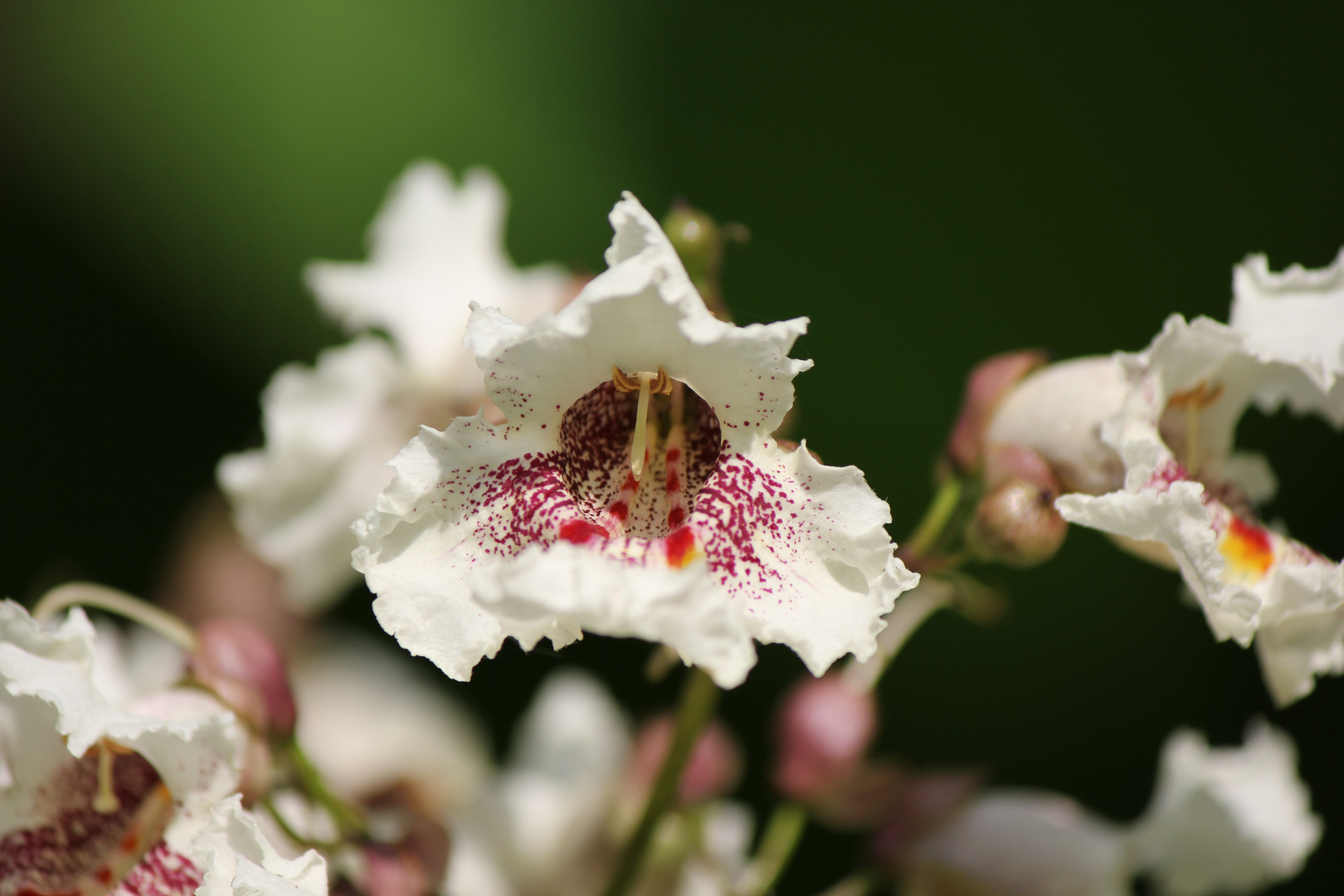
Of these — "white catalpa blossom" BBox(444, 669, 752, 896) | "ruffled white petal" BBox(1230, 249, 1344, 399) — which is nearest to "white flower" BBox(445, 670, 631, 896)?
"white catalpa blossom" BBox(444, 669, 752, 896)

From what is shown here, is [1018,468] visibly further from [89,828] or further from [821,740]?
[89,828]

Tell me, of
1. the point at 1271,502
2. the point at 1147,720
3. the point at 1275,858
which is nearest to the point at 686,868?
the point at 1275,858

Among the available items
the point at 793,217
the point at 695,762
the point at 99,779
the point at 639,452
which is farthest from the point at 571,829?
the point at 793,217

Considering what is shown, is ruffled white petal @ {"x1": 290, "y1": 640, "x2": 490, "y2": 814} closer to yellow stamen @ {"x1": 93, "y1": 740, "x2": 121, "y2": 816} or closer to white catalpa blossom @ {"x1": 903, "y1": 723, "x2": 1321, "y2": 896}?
white catalpa blossom @ {"x1": 903, "y1": 723, "x2": 1321, "y2": 896}

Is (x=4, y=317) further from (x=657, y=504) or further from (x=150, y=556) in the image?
(x=657, y=504)

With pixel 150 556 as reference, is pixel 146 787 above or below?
above

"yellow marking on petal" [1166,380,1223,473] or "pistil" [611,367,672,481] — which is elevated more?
"pistil" [611,367,672,481]
